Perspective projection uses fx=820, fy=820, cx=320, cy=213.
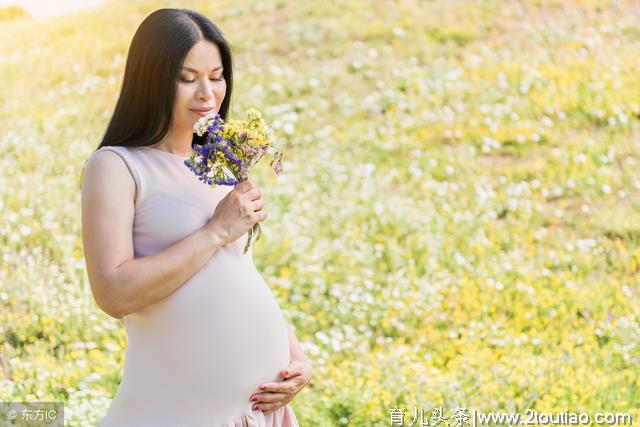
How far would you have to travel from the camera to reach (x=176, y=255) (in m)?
2.48

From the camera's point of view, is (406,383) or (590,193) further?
(590,193)

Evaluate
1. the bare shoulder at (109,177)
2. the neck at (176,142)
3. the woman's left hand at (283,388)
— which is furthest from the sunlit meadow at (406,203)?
the bare shoulder at (109,177)

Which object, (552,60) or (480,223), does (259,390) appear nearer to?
(480,223)

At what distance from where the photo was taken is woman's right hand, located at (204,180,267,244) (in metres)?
2.55

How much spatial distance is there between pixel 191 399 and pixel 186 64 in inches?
43.1

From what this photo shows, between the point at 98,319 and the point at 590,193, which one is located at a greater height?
the point at 98,319

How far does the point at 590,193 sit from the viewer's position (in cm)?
884

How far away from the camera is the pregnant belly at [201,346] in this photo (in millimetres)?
2605

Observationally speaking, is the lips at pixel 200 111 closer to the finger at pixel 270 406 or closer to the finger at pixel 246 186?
the finger at pixel 246 186

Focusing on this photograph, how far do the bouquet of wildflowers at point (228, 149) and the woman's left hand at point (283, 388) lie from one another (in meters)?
0.71

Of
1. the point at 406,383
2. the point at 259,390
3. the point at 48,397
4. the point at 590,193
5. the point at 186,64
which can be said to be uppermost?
the point at 186,64

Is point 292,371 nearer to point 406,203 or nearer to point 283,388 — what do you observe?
point 283,388

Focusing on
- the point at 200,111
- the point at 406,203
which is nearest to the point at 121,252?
the point at 200,111

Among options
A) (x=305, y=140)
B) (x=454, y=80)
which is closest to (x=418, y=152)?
(x=305, y=140)
